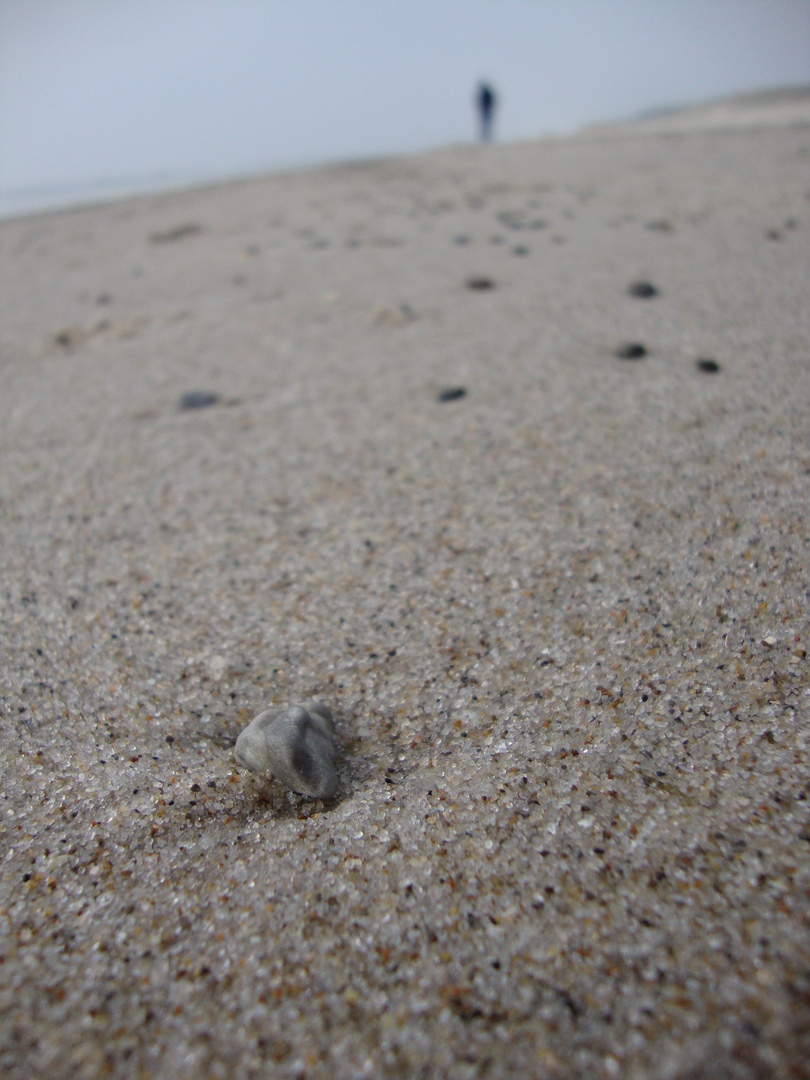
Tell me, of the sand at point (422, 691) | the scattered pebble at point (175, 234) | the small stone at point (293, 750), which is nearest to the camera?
the sand at point (422, 691)

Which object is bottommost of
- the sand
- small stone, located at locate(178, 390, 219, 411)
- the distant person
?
the sand

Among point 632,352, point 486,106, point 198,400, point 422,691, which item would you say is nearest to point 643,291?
point 632,352

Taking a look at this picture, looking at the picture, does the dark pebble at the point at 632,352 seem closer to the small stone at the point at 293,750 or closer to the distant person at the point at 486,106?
the small stone at the point at 293,750

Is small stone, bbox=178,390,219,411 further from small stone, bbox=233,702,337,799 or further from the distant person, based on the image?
the distant person

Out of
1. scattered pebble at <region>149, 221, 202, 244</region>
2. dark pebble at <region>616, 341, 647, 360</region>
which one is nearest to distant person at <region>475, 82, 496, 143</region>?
scattered pebble at <region>149, 221, 202, 244</region>

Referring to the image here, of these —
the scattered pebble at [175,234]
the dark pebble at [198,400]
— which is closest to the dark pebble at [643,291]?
the dark pebble at [198,400]

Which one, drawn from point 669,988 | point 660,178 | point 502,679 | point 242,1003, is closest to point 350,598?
point 502,679

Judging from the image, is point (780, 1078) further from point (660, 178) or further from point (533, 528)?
point (660, 178)
